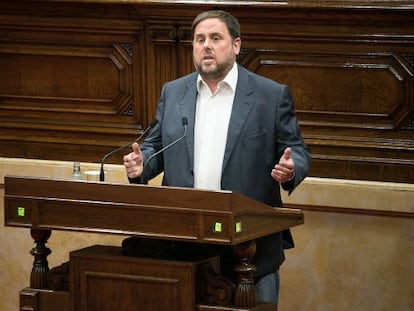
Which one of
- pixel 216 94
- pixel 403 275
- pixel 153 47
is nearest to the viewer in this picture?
pixel 216 94

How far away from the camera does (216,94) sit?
15.7ft

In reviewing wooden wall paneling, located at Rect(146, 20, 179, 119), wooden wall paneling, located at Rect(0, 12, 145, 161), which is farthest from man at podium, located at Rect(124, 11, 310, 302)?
wooden wall paneling, located at Rect(0, 12, 145, 161)

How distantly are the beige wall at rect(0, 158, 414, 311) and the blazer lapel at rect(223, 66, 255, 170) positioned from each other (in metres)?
1.20

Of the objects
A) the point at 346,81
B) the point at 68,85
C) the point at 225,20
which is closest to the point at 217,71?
the point at 225,20

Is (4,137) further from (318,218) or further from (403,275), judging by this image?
(403,275)

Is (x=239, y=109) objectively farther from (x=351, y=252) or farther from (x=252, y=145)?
(x=351, y=252)

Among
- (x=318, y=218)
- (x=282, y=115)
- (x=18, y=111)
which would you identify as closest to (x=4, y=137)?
(x=18, y=111)

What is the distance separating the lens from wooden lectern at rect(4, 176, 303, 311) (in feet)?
13.6

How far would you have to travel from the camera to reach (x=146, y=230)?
13.8ft

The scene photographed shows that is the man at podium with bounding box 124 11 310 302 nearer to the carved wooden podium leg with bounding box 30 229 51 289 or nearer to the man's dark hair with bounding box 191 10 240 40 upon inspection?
the man's dark hair with bounding box 191 10 240 40

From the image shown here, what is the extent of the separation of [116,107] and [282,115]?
1.75 m

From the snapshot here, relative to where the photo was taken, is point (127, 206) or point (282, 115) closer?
point (127, 206)

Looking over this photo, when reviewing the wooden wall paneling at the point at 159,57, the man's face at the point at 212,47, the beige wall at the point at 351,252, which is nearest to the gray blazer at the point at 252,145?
the man's face at the point at 212,47

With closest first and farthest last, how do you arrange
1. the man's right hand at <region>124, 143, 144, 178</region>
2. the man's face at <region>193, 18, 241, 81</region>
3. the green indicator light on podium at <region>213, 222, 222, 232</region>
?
the green indicator light on podium at <region>213, 222, 222, 232</region> → the man's right hand at <region>124, 143, 144, 178</region> → the man's face at <region>193, 18, 241, 81</region>
